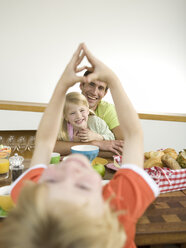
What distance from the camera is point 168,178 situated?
958 mm

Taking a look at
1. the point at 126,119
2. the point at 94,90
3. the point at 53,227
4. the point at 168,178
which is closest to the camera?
the point at 53,227

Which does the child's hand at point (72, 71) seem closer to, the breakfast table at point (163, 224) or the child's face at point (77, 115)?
the breakfast table at point (163, 224)

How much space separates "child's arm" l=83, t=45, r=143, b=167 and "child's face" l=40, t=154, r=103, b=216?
0.20 m

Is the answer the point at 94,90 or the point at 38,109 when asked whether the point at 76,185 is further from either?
the point at 38,109

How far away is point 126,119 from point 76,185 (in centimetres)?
31

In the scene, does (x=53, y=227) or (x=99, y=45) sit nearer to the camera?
(x=53, y=227)

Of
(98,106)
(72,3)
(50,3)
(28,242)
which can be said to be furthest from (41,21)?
(28,242)

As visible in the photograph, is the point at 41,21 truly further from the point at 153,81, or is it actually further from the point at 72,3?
the point at 153,81

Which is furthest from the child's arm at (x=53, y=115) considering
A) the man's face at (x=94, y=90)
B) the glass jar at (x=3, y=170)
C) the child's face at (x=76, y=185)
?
the man's face at (x=94, y=90)

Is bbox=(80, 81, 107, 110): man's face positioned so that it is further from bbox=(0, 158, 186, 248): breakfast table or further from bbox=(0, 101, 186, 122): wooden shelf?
bbox=(0, 158, 186, 248): breakfast table

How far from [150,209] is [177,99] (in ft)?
8.26

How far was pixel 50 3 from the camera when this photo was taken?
277cm

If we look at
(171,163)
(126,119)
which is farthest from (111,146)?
(126,119)

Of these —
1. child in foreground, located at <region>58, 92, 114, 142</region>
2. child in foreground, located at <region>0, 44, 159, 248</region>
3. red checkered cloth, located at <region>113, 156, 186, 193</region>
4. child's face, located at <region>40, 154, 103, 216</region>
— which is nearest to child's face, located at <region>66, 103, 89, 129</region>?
child in foreground, located at <region>58, 92, 114, 142</region>
